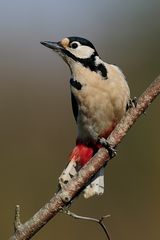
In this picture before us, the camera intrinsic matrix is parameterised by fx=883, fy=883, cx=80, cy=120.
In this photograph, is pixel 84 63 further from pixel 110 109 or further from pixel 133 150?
pixel 133 150

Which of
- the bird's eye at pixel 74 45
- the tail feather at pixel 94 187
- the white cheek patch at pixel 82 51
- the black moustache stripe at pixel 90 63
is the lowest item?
the tail feather at pixel 94 187

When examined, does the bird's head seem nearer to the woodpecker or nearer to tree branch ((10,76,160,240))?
the woodpecker

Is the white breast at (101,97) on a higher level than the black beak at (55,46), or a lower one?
lower

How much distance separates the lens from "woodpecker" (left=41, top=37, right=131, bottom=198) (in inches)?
185

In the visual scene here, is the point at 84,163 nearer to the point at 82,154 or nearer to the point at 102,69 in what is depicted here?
the point at 82,154

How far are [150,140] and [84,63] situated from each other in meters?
3.24

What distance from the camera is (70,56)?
4.79 m

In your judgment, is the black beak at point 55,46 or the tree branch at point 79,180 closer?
the tree branch at point 79,180

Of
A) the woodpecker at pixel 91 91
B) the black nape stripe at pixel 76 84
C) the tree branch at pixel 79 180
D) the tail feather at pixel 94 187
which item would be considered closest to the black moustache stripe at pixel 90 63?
the woodpecker at pixel 91 91

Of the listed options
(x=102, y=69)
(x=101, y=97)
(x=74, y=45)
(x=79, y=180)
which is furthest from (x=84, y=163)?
(x=79, y=180)

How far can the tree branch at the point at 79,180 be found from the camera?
3.75m

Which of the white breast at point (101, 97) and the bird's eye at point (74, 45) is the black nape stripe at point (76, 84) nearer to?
the white breast at point (101, 97)

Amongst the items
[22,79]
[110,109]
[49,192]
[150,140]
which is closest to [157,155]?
[150,140]

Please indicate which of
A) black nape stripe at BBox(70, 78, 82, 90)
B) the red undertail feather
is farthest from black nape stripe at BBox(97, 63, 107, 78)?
the red undertail feather
